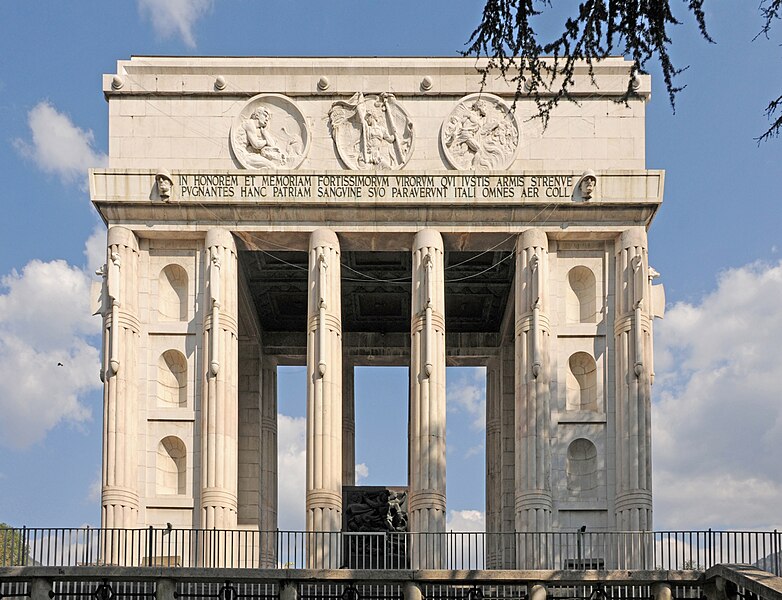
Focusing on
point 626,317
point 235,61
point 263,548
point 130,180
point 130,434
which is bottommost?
point 263,548

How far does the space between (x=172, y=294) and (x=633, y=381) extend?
582 inches

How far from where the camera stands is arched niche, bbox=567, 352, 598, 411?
52.1 m

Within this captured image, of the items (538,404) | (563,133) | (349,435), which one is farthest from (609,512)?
(349,435)

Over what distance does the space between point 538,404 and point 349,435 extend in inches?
587

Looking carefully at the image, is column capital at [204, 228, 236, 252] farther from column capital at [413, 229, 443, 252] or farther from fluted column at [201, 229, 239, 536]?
column capital at [413, 229, 443, 252]

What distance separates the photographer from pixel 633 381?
50.8 metres

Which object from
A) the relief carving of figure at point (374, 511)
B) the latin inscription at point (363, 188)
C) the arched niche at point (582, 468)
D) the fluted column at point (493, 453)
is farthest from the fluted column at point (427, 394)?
the fluted column at point (493, 453)

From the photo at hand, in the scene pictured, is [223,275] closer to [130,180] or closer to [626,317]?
[130,180]

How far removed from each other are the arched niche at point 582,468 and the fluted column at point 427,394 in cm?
406

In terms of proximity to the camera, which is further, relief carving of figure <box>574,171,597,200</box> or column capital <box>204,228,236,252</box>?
column capital <box>204,228,236,252</box>

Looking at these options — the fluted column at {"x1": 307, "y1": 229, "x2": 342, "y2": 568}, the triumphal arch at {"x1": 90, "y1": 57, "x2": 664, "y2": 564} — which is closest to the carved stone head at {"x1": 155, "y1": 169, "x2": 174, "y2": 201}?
the triumphal arch at {"x1": 90, "y1": 57, "x2": 664, "y2": 564}

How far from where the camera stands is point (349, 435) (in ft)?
211

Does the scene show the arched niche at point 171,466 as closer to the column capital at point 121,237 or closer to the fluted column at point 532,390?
the column capital at point 121,237

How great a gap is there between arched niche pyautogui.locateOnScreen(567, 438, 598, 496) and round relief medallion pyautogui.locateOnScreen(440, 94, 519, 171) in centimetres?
904
